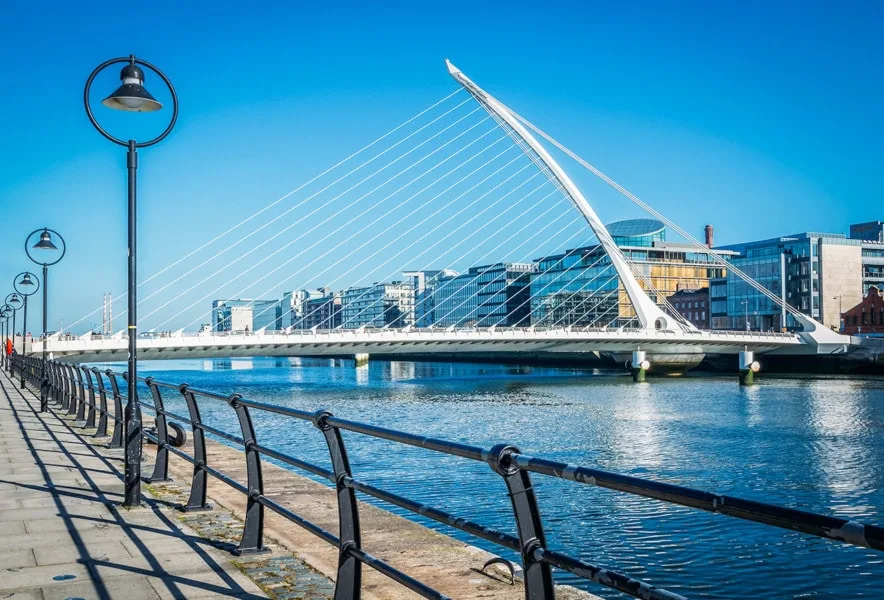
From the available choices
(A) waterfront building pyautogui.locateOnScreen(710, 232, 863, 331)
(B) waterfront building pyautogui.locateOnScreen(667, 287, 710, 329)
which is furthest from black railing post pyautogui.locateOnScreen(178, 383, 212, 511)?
(B) waterfront building pyautogui.locateOnScreen(667, 287, 710, 329)

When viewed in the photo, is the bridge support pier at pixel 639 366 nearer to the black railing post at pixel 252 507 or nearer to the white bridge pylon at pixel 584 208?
the white bridge pylon at pixel 584 208

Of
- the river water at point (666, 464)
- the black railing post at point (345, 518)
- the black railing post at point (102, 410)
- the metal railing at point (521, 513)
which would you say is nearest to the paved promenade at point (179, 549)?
the metal railing at point (521, 513)

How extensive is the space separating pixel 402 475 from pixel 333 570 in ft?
39.8

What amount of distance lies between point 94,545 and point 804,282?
337ft

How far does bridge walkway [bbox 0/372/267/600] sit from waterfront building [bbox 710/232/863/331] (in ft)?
310

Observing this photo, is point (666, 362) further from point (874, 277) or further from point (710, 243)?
point (710, 243)

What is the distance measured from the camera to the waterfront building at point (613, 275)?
107 m

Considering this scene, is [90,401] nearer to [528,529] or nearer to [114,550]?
[114,550]

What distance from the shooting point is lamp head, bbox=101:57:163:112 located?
352 inches

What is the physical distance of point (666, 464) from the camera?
21.2 meters

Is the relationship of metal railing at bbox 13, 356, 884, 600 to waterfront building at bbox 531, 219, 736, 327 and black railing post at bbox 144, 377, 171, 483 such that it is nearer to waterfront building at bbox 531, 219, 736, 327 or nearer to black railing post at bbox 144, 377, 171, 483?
black railing post at bbox 144, 377, 171, 483

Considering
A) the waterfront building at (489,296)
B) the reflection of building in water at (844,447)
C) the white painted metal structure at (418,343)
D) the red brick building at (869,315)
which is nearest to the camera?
the reflection of building in water at (844,447)

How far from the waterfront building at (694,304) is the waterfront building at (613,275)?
2.12 meters

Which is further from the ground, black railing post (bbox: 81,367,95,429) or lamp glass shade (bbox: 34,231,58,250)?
lamp glass shade (bbox: 34,231,58,250)
